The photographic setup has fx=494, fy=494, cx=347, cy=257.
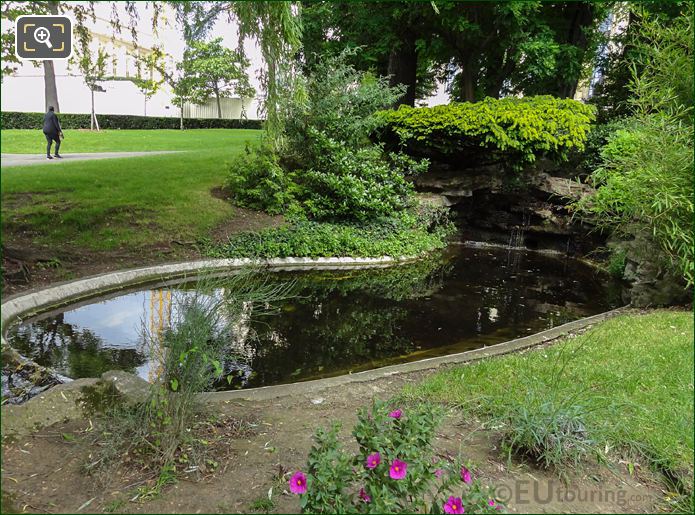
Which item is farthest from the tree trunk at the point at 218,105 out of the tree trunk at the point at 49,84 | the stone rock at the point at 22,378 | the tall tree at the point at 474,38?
the stone rock at the point at 22,378

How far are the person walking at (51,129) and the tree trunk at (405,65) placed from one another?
894 cm

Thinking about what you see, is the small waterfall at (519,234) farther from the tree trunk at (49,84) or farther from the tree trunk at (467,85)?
the tree trunk at (49,84)

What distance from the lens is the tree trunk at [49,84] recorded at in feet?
10.7

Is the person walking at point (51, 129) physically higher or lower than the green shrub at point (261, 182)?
higher

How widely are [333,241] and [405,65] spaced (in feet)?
19.6

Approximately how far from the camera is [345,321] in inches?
215

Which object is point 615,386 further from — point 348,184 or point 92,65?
point 348,184

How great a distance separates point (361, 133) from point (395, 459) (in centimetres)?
853

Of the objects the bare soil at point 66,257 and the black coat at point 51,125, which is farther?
the bare soil at point 66,257

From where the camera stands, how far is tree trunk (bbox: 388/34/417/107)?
38.1ft

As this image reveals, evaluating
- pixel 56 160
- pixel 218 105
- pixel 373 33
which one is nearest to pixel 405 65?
pixel 373 33

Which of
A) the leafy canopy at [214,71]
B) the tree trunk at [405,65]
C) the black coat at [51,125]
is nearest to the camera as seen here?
the black coat at [51,125]

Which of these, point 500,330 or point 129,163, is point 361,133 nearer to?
point 129,163

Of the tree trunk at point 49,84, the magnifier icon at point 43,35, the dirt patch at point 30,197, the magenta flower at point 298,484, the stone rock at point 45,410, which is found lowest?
the stone rock at point 45,410
